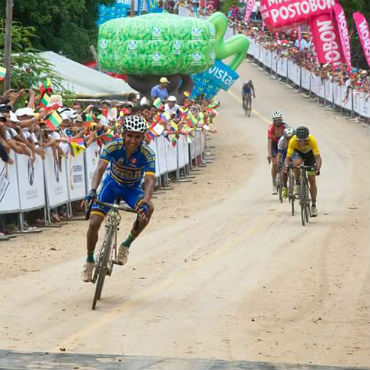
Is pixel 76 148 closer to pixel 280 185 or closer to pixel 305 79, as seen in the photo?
pixel 280 185

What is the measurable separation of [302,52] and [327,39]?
37.1 feet

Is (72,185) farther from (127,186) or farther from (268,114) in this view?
(268,114)

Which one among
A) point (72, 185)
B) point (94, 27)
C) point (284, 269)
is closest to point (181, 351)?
point (284, 269)

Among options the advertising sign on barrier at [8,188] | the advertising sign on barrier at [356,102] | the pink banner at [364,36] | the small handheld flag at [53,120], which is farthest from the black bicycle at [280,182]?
the advertising sign on barrier at [356,102]

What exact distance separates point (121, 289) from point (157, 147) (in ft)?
48.0

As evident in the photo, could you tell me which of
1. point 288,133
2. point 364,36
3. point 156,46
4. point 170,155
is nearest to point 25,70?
point 170,155

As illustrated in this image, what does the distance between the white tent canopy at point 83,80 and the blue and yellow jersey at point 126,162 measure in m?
18.9

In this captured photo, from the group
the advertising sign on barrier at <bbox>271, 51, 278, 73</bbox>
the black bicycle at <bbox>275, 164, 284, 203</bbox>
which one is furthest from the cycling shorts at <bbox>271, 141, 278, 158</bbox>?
the advertising sign on barrier at <bbox>271, 51, 278, 73</bbox>

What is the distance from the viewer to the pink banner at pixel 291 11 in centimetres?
5166

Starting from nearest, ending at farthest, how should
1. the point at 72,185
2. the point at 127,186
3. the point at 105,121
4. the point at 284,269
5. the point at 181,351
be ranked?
the point at 181,351, the point at 127,186, the point at 284,269, the point at 72,185, the point at 105,121

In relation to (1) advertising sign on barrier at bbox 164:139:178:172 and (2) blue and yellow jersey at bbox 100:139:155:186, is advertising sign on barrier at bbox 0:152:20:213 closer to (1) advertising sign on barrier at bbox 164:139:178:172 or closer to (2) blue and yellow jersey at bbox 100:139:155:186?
(2) blue and yellow jersey at bbox 100:139:155:186

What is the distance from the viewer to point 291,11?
2061 inches

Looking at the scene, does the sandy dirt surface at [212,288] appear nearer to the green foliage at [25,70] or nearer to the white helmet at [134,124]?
the white helmet at [134,124]

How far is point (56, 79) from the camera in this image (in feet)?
93.6
